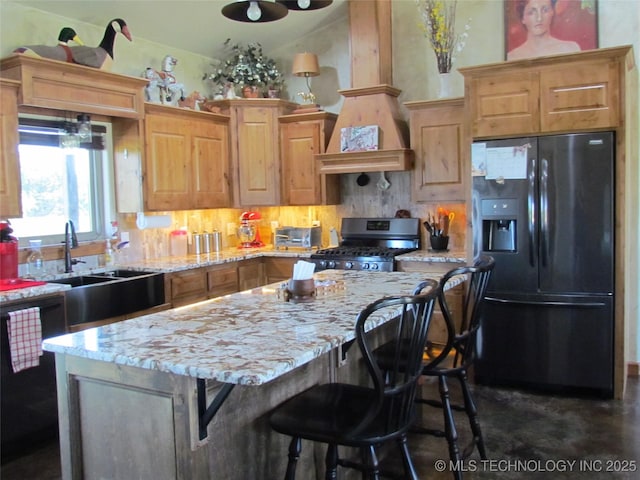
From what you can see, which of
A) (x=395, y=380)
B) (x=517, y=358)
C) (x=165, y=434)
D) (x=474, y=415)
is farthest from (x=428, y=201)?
(x=165, y=434)

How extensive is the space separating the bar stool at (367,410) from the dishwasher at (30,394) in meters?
1.82

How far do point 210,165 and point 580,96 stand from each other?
2984 mm

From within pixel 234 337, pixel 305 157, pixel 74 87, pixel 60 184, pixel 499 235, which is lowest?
pixel 234 337

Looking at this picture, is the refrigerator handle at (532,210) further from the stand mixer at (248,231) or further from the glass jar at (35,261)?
the glass jar at (35,261)

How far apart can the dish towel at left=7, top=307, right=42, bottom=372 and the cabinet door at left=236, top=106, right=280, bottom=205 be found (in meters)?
2.46

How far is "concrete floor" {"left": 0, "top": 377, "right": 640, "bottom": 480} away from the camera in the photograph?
115 inches

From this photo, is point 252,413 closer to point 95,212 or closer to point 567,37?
point 95,212

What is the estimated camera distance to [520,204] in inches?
155

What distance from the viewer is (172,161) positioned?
473 centimetres

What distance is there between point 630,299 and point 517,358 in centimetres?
109

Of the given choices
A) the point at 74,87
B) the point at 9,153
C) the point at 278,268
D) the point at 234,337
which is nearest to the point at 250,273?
the point at 278,268

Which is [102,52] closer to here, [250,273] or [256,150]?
[256,150]

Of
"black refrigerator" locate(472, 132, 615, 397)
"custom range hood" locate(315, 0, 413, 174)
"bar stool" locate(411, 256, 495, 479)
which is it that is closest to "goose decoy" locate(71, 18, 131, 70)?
"custom range hood" locate(315, 0, 413, 174)

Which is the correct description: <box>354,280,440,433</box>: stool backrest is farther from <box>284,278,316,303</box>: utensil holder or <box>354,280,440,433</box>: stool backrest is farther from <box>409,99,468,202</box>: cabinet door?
<box>409,99,468,202</box>: cabinet door
